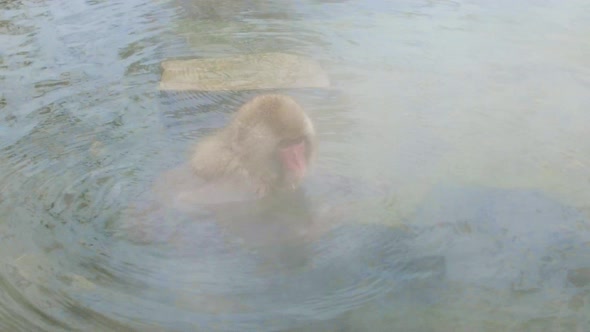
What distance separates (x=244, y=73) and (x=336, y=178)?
164cm

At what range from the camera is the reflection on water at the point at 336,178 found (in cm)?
244

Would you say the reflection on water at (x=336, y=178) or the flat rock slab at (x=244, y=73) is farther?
the flat rock slab at (x=244, y=73)

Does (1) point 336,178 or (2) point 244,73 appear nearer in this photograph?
(1) point 336,178

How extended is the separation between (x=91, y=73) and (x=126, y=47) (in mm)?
649

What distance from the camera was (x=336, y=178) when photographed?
350 cm

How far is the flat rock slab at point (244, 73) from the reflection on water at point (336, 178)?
0.41ft

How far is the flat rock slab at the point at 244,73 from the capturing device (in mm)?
4638

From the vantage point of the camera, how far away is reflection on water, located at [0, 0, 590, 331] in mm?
2443

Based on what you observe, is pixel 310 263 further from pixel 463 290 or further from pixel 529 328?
pixel 529 328

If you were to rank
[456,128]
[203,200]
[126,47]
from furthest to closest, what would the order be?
[126,47], [456,128], [203,200]

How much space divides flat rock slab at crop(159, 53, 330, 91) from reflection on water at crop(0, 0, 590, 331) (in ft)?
0.41

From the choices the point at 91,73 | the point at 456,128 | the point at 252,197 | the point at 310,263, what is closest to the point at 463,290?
the point at 310,263

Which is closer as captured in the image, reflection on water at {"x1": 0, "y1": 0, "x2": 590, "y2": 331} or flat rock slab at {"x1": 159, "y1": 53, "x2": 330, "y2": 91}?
reflection on water at {"x1": 0, "y1": 0, "x2": 590, "y2": 331}

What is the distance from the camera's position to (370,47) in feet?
17.8
